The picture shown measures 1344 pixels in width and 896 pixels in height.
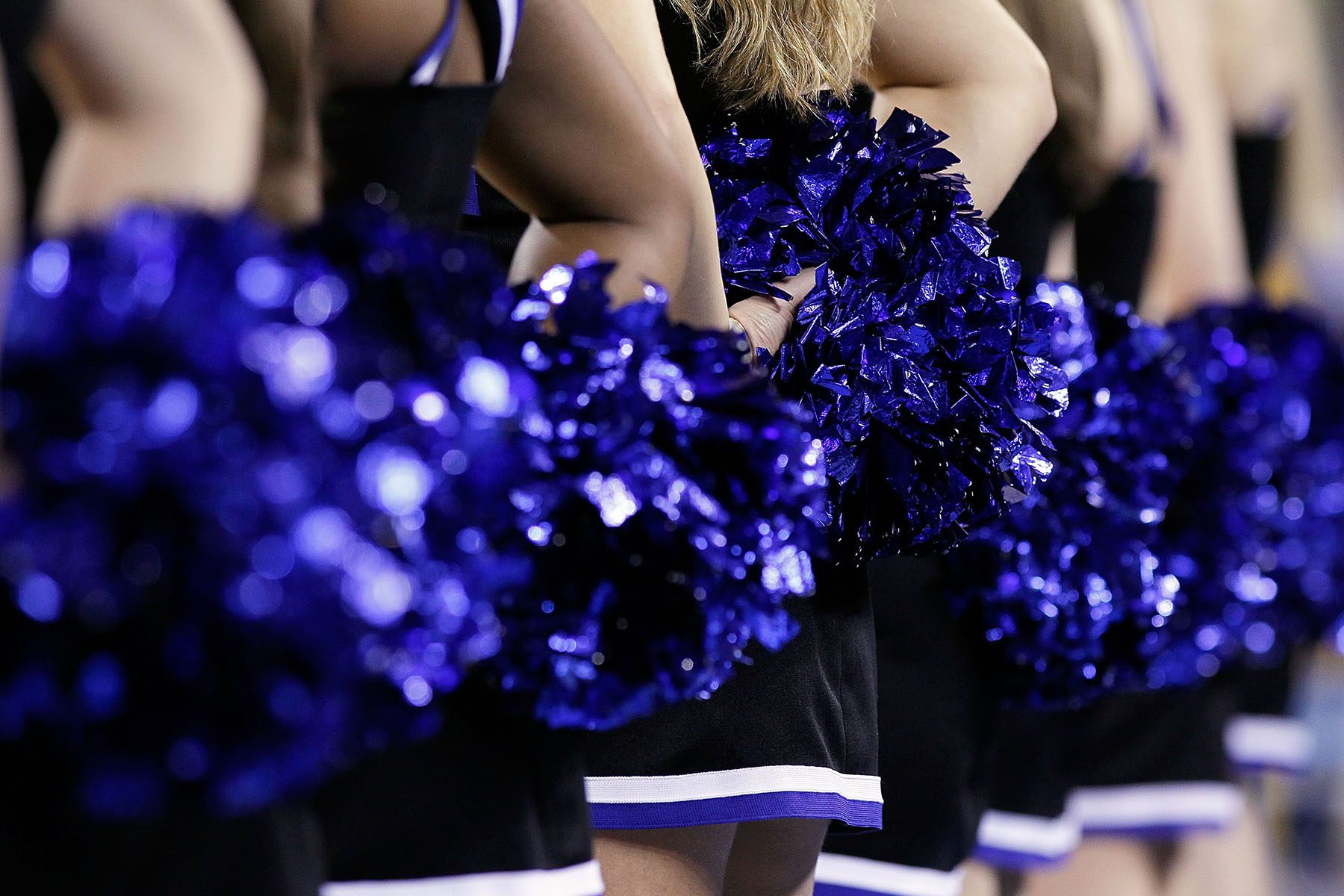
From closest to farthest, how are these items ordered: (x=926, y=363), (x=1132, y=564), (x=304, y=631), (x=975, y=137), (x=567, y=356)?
1. (x=304, y=631)
2. (x=567, y=356)
3. (x=926, y=363)
4. (x=975, y=137)
5. (x=1132, y=564)

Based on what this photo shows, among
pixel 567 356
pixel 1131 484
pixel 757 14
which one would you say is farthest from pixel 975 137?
pixel 567 356

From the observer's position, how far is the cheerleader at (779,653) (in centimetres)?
137

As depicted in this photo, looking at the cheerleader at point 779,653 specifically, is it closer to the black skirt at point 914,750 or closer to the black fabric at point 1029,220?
the black fabric at point 1029,220

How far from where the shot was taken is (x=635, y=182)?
1.17 meters

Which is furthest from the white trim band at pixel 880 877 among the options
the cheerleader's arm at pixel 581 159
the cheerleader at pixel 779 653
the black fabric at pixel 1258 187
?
the black fabric at pixel 1258 187

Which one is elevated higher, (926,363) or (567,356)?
(567,356)

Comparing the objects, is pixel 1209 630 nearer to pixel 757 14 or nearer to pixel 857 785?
pixel 857 785

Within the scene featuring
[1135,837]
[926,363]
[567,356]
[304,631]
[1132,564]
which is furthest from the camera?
[1135,837]

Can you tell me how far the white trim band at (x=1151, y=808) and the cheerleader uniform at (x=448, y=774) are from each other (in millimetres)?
1662

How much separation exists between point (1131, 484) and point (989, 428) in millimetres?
528

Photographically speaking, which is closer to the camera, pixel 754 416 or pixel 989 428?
pixel 754 416

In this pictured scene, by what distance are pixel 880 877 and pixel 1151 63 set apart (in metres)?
1.37

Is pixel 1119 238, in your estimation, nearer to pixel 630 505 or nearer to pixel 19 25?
pixel 630 505

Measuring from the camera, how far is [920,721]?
1.90 m
